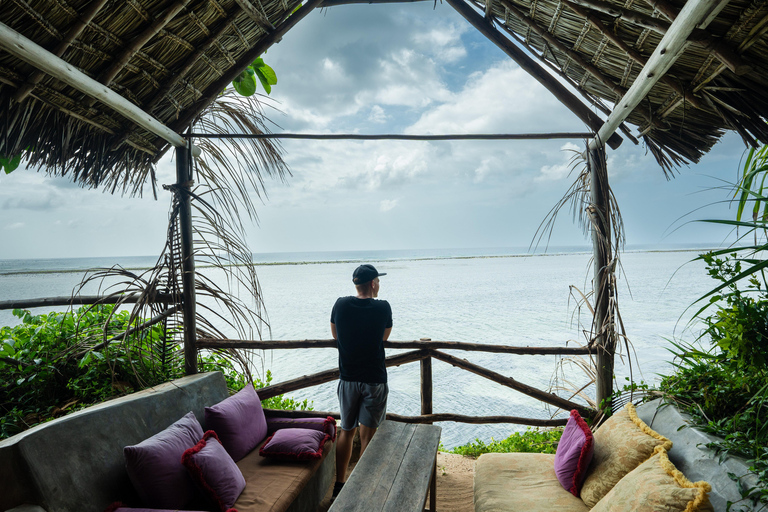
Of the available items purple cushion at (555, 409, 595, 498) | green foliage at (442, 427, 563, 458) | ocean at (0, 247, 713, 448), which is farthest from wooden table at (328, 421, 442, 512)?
green foliage at (442, 427, 563, 458)

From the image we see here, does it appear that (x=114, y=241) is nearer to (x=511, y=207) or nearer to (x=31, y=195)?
(x=31, y=195)

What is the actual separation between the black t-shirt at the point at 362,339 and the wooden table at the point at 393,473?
36 cm

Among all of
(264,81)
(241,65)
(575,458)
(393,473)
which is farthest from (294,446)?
(264,81)

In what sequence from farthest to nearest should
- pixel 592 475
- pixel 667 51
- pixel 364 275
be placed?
pixel 364 275 → pixel 592 475 → pixel 667 51

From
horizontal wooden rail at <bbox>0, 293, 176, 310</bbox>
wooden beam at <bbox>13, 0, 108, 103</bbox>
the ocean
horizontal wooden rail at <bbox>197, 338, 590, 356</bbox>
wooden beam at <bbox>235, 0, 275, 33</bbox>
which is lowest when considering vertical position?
the ocean

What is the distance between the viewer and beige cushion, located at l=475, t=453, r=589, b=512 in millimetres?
1952

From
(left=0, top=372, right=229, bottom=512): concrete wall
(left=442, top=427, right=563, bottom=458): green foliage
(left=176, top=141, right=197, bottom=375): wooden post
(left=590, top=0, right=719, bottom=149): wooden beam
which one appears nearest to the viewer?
(left=0, top=372, right=229, bottom=512): concrete wall

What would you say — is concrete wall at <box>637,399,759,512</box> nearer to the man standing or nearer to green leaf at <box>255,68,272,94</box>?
the man standing

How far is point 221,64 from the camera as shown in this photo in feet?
10.1

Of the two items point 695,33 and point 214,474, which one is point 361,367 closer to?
point 214,474

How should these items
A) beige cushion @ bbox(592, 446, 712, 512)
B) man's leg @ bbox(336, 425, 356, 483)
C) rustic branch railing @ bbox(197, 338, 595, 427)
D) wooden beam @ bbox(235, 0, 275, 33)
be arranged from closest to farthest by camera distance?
beige cushion @ bbox(592, 446, 712, 512)
wooden beam @ bbox(235, 0, 275, 33)
man's leg @ bbox(336, 425, 356, 483)
rustic branch railing @ bbox(197, 338, 595, 427)

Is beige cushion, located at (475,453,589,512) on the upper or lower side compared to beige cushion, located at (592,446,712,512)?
lower

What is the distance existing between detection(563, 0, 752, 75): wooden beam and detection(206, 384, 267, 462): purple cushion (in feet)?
A: 9.78

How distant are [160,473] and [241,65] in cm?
272
